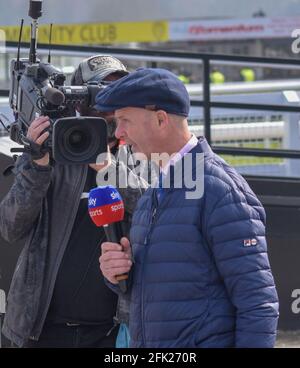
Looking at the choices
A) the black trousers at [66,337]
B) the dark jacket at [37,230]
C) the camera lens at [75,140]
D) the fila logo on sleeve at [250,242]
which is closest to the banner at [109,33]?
the dark jacket at [37,230]

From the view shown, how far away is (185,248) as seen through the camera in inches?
113

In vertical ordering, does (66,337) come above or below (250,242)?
below

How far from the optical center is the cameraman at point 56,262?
3652mm

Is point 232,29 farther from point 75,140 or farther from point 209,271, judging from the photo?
point 209,271

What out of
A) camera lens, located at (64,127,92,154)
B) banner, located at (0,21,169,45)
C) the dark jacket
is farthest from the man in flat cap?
banner, located at (0,21,169,45)

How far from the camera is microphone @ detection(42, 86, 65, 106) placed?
349 centimetres

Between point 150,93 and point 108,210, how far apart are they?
41 cm

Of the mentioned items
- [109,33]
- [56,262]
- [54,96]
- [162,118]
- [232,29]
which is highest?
[232,29]

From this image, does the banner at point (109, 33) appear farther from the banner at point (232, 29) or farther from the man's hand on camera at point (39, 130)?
the man's hand on camera at point (39, 130)

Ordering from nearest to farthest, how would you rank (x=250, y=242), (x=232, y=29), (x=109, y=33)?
(x=250, y=242)
(x=109, y=33)
(x=232, y=29)

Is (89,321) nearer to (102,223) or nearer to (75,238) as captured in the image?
(75,238)

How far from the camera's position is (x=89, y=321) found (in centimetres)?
371

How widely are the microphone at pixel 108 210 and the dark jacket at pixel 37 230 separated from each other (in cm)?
57

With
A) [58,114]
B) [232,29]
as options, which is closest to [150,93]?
[58,114]
